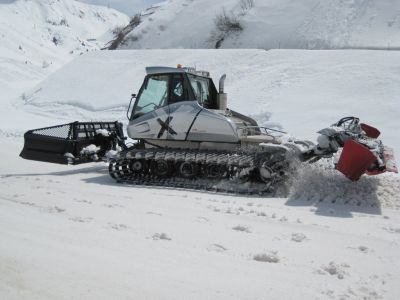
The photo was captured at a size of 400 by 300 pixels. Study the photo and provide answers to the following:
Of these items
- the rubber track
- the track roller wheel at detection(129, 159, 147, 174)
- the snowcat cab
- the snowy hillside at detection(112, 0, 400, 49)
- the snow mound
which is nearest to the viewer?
the snow mound

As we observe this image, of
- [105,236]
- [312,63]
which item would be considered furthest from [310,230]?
[312,63]

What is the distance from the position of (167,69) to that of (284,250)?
542 cm

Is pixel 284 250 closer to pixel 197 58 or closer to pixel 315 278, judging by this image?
pixel 315 278

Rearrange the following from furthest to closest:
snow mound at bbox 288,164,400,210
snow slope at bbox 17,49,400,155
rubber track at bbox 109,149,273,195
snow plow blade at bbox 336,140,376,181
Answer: snow slope at bbox 17,49,400,155 → rubber track at bbox 109,149,273,195 → snow mound at bbox 288,164,400,210 → snow plow blade at bbox 336,140,376,181

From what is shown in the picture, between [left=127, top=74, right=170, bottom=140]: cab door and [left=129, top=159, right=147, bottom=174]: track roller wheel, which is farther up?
[left=127, top=74, right=170, bottom=140]: cab door

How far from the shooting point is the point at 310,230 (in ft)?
16.3

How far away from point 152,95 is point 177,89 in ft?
2.01

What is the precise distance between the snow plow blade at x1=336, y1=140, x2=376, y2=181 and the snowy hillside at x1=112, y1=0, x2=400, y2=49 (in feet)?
43.4

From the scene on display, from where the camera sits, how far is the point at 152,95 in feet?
→ 29.2

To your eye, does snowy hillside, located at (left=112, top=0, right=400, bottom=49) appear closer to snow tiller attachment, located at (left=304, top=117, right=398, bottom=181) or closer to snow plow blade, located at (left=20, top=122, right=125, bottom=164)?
snow tiller attachment, located at (left=304, top=117, right=398, bottom=181)

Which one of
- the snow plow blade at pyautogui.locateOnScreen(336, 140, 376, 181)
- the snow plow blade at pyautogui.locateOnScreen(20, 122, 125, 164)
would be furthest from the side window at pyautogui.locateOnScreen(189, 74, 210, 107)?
the snow plow blade at pyautogui.locateOnScreen(336, 140, 376, 181)

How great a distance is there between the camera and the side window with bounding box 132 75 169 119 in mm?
8727

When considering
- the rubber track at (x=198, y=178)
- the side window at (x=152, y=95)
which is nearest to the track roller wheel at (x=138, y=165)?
the rubber track at (x=198, y=178)

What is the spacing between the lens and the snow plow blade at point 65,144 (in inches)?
345
